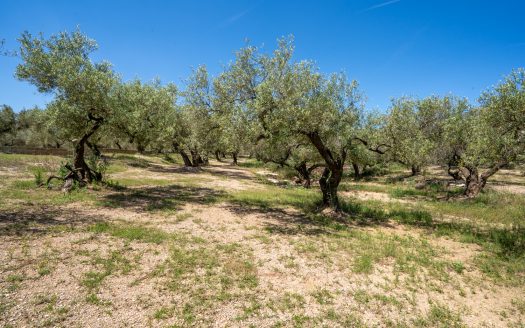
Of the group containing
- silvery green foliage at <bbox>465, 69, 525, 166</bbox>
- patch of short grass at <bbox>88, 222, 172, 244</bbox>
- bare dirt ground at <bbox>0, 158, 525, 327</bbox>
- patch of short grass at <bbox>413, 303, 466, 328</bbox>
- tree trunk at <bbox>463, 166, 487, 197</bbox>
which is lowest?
patch of short grass at <bbox>413, 303, 466, 328</bbox>

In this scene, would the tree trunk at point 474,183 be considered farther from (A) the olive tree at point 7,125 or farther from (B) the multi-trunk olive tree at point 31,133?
(A) the olive tree at point 7,125

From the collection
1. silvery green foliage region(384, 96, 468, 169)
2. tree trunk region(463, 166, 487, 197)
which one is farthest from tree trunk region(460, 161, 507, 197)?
silvery green foliage region(384, 96, 468, 169)

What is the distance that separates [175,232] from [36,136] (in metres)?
80.1

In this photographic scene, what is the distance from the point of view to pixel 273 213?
20.3 metres

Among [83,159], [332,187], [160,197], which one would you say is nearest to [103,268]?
[160,197]

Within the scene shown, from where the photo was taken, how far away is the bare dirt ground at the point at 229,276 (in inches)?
303

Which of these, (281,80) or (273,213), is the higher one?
(281,80)

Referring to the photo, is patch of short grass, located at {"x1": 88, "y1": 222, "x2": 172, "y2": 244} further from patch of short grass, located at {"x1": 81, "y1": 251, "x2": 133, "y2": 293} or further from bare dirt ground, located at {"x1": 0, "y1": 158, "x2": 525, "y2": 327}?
patch of short grass, located at {"x1": 81, "y1": 251, "x2": 133, "y2": 293}

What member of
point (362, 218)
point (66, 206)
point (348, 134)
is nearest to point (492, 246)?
point (362, 218)

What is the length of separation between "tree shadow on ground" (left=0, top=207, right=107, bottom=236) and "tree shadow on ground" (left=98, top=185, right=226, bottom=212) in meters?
2.87

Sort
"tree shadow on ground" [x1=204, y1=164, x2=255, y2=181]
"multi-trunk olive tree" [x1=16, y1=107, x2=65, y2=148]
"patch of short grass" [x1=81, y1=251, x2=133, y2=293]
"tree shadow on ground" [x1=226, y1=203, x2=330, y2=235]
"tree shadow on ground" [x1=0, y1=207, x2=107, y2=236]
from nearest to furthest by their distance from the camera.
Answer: "patch of short grass" [x1=81, y1=251, x2=133, y2=293] < "tree shadow on ground" [x1=0, y1=207, x2=107, y2=236] < "tree shadow on ground" [x1=226, y1=203, x2=330, y2=235] < "tree shadow on ground" [x1=204, y1=164, x2=255, y2=181] < "multi-trunk olive tree" [x1=16, y1=107, x2=65, y2=148]

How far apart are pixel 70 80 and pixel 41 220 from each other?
31.5 ft

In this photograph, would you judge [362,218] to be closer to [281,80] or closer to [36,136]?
[281,80]

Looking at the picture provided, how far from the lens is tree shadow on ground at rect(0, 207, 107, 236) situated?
1252 centimetres
